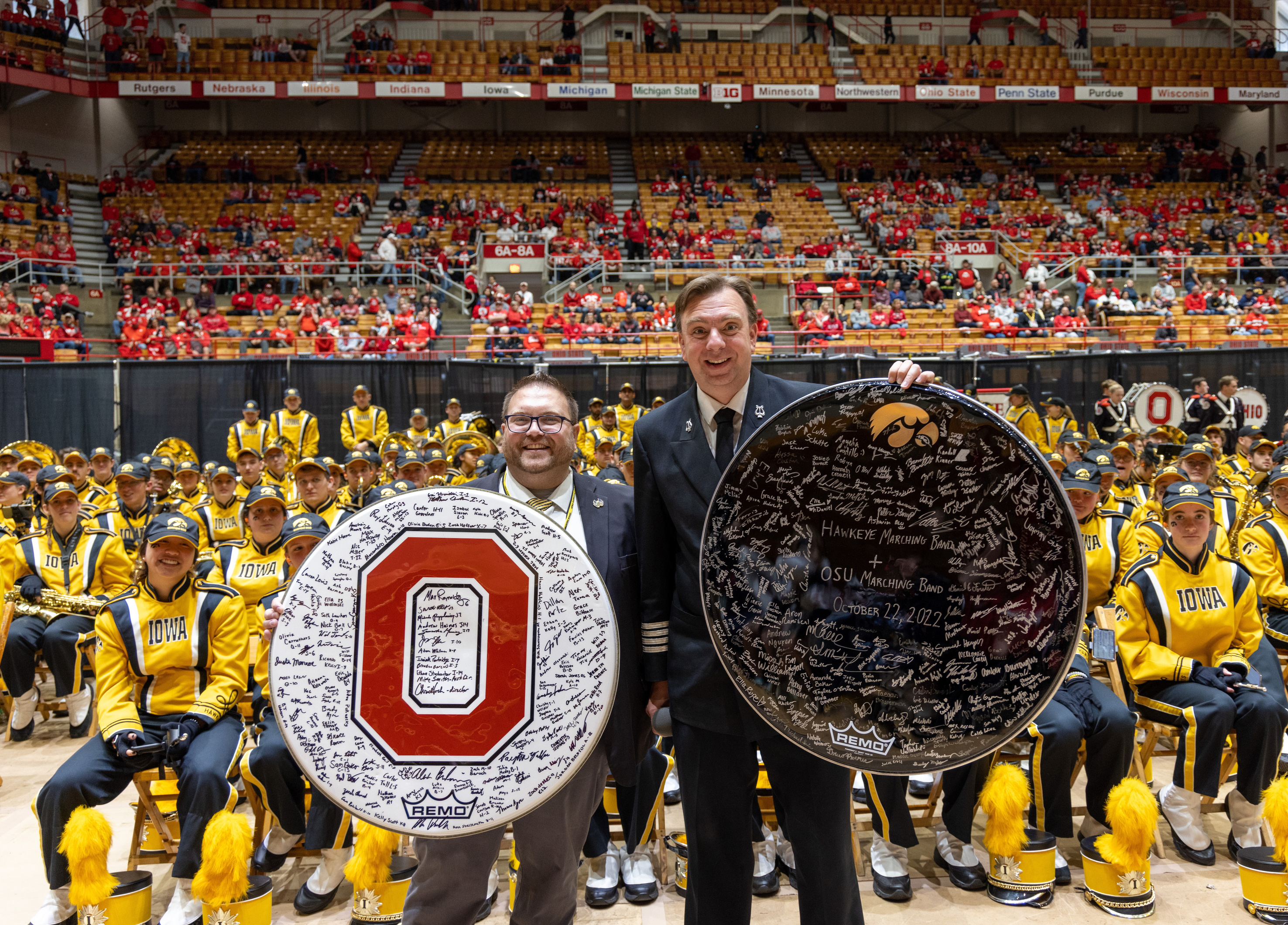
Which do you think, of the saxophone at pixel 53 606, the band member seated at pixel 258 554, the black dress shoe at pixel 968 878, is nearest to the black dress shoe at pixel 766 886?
the black dress shoe at pixel 968 878

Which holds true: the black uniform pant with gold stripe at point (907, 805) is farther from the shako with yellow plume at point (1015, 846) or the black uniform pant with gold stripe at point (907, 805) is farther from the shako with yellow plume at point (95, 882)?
the shako with yellow plume at point (95, 882)

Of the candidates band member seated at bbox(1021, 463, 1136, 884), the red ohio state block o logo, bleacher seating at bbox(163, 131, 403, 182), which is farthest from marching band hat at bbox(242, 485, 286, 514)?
bleacher seating at bbox(163, 131, 403, 182)

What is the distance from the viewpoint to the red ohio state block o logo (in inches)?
88.7

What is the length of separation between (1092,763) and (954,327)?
15.0 m

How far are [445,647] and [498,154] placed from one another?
1095 inches

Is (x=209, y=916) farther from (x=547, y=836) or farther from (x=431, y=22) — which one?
(x=431, y=22)

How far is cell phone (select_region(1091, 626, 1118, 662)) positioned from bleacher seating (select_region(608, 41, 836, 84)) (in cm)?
2531

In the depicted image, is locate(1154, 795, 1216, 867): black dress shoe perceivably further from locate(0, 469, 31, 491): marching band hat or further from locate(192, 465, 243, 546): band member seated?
locate(0, 469, 31, 491): marching band hat

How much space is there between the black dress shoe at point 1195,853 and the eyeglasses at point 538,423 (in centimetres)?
334

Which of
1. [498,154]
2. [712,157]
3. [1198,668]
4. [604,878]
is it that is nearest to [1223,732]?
[1198,668]

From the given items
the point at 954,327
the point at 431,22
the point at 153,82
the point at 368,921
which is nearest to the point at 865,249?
the point at 954,327

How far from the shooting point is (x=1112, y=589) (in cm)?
521

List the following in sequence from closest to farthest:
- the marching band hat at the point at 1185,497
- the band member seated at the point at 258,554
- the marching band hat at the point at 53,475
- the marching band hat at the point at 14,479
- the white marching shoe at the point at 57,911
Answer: the white marching shoe at the point at 57,911 < the marching band hat at the point at 1185,497 < the band member seated at the point at 258,554 < the marching band hat at the point at 14,479 < the marching band hat at the point at 53,475

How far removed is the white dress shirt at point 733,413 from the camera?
8.14ft
